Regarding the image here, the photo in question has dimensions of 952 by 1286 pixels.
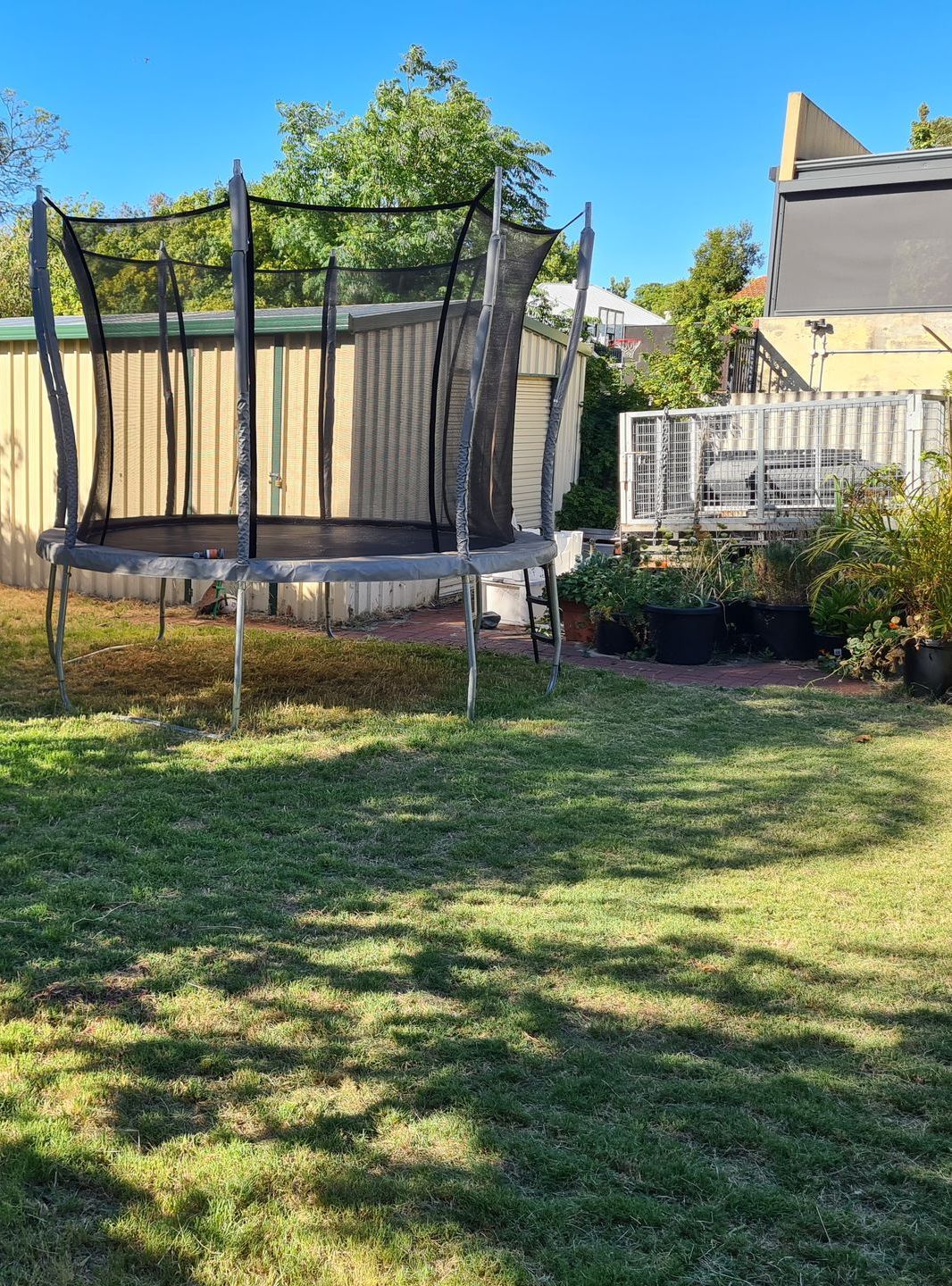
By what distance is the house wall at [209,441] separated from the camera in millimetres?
7559

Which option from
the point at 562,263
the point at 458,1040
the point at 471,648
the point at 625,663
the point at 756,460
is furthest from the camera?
the point at 562,263

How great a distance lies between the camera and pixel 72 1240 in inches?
84.0

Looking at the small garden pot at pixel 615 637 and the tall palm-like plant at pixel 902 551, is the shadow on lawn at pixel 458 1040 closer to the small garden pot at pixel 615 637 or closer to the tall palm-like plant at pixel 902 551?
the tall palm-like plant at pixel 902 551

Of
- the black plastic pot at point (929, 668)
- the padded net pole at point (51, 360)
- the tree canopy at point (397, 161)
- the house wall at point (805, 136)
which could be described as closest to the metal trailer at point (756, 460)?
the black plastic pot at point (929, 668)

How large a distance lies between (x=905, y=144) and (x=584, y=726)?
29.0m

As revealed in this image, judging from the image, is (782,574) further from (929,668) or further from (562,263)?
(562,263)

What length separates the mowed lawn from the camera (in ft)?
7.21

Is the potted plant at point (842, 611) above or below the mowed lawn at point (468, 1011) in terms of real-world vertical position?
above

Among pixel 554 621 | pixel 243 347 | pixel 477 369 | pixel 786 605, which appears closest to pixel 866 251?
pixel 786 605

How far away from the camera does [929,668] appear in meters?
7.13

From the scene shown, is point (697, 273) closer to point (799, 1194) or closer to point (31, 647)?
point (31, 647)

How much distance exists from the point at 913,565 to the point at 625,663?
2063mm

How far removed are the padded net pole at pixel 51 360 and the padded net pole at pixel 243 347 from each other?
993 millimetres

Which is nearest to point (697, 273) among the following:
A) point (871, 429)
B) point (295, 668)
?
point (871, 429)
